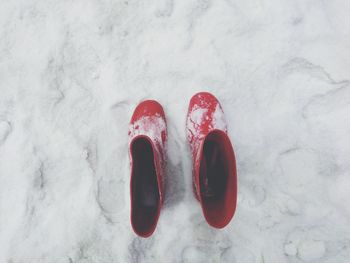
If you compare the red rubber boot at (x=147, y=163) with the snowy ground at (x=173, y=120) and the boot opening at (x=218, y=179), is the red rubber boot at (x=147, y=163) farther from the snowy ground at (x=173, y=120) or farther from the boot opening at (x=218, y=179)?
the boot opening at (x=218, y=179)

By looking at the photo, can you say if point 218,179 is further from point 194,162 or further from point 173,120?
point 173,120

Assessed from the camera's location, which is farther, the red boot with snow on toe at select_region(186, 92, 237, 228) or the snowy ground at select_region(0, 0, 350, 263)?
the snowy ground at select_region(0, 0, 350, 263)

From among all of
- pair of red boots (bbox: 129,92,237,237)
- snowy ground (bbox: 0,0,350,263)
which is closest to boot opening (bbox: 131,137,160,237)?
pair of red boots (bbox: 129,92,237,237)

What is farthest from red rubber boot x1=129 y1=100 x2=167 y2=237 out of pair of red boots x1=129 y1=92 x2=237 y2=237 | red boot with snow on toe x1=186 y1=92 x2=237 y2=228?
red boot with snow on toe x1=186 y1=92 x2=237 y2=228

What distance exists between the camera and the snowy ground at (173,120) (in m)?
1.42

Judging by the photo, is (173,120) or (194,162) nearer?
(194,162)

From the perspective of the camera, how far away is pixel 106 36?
1.54 metres

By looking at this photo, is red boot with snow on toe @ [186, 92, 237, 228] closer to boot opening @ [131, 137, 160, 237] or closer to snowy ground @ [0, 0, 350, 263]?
snowy ground @ [0, 0, 350, 263]

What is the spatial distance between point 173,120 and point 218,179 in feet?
1.19

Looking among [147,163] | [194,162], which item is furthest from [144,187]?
[194,162]

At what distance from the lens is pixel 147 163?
140 cm

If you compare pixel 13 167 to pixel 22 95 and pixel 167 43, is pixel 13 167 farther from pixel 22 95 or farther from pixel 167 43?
pixel 167 43

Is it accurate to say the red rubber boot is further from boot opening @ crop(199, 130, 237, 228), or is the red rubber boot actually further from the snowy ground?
boot opening @ crop(199, 130, 237, 228)

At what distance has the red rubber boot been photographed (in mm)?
1242
